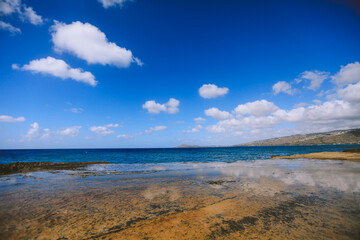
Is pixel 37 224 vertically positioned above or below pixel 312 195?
above

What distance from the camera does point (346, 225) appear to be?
168 inches

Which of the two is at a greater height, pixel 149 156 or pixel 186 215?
Answer: pixel 186 215

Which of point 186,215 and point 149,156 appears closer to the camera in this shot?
point 186,215

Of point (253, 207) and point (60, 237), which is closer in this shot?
point (60, 237)

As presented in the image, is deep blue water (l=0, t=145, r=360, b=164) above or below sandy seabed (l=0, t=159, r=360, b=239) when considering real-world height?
below

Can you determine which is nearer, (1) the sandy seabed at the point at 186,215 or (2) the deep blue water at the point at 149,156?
(1) the sandy seabed at the point at 186,215

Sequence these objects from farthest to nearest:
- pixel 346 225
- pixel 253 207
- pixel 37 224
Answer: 1. pixel 253 207
2. pixel 37 224
3. pixel 346 225

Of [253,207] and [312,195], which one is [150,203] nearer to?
[253,207]

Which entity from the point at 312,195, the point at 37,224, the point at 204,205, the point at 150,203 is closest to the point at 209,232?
the point at 204,205

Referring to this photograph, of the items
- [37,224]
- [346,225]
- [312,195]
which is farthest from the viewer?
[312,195]

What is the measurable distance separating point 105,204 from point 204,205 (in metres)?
4.06

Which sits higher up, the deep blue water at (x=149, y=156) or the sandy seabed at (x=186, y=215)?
the sandy seabed at (x=186, y=215)

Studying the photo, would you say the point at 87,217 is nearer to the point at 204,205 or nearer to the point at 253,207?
the point at 204,205

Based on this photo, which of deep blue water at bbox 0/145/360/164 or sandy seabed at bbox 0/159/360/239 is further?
deep blue water at bbox 0/145/360/164
